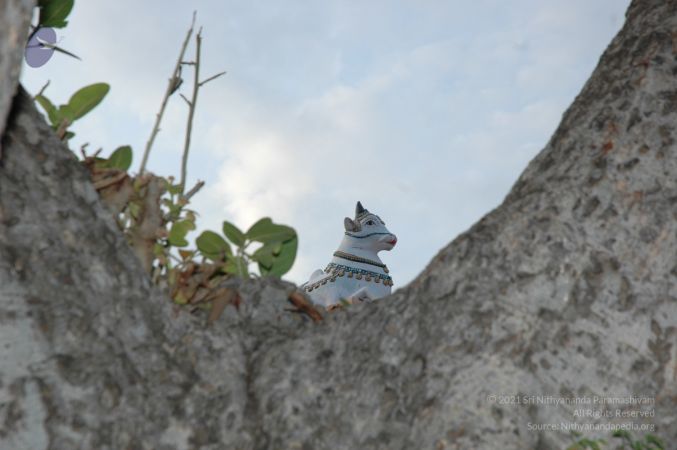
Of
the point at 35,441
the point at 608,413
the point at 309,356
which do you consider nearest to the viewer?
the point at 35,441

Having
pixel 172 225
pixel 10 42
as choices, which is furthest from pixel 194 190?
pixel 10 42

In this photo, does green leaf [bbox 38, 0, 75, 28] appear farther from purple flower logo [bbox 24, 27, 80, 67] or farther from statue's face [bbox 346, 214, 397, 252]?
statue's face [bbox 346, 214, 397, 252]

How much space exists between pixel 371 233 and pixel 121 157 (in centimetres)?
569

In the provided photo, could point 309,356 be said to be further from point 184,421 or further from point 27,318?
point 27,318

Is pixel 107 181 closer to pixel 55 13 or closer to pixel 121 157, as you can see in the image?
pixel 121 157

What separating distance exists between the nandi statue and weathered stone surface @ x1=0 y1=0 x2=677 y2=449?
5025 mm

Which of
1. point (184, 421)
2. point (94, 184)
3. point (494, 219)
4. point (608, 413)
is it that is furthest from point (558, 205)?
point (94, 184)

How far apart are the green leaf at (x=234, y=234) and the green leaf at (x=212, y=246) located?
2cm

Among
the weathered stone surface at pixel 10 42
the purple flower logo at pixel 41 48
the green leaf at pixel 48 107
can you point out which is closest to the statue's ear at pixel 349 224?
the purple flower logo at pixel 41 48

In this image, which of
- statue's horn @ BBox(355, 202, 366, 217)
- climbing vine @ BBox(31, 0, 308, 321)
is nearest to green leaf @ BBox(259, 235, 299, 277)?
climbing vine @ BBox(31, 0, 308, 321)

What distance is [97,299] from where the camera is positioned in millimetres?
1510

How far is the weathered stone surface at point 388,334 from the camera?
144 cm

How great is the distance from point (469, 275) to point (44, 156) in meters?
0.78

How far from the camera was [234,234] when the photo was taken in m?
1.99
